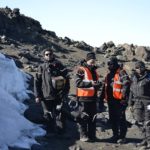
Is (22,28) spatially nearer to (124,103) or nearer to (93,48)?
(93,48)

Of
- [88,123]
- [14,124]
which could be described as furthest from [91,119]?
[14,124]

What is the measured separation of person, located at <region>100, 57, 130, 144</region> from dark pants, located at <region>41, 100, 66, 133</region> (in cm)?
109

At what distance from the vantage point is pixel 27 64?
22.0m

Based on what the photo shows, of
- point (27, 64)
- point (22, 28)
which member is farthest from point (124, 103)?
point (22, 28)

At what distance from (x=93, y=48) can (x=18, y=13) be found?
20.0ft

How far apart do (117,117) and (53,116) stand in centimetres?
157

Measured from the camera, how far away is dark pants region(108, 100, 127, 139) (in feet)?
34.1

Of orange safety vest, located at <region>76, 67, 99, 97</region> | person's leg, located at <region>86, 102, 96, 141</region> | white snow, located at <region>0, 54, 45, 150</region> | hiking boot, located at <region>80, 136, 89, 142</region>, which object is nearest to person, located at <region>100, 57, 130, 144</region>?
person's leg, located at <region>86, 102, 96, 141</region>

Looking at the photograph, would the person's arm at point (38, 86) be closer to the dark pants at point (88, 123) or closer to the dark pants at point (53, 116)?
the dark pants at point (53, 116)

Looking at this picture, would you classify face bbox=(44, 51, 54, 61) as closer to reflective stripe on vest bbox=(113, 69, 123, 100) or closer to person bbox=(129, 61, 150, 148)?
reflective stripe on vest bbox=(113, 69, 123, 100)

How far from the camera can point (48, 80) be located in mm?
10438

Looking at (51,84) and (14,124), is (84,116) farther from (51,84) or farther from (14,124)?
(14,124)

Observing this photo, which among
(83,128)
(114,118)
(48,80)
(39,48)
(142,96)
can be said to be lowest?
(83,128)

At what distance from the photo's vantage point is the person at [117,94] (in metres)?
10.2
